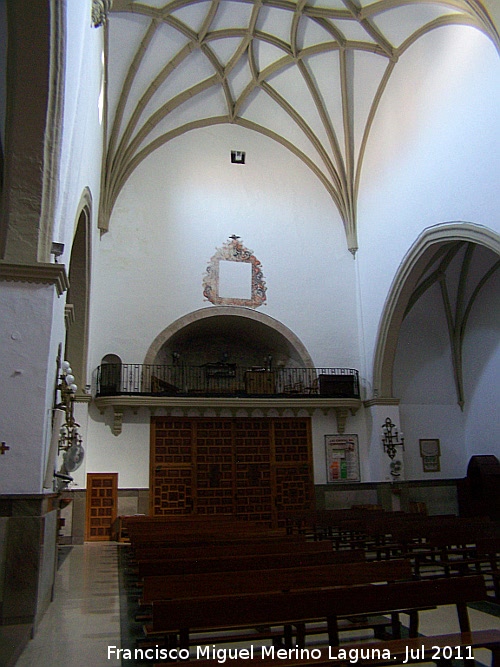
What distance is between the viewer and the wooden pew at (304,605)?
11.6ft

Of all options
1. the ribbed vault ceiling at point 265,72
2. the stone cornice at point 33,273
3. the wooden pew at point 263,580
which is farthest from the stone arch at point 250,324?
the wooden pew at point 263,580

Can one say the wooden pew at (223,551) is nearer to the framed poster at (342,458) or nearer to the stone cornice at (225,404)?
the stone cornice at (225,404)

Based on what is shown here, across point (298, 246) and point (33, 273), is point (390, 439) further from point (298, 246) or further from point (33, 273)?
point (33, 273)

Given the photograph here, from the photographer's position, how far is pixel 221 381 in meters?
21.5

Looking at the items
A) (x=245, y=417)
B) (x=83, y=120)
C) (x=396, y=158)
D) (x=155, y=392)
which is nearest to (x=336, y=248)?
(x=396, y=158)

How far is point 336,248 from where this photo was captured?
2128 centimetres

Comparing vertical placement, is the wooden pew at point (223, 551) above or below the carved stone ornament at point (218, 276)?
below

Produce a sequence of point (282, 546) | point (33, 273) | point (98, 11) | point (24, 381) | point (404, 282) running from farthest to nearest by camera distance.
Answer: point (404, 282), point (98, 11), point (33, 273), point (24, 381), point (282, 546)

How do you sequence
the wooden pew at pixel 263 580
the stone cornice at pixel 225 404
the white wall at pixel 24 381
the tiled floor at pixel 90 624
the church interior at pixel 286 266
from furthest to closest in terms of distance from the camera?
1. the stone cornice at pixel 225 404
2. the church interior at pixel 286 266
3. the white wall at pixel 24 381
4. the tiled floor at pixel 90 624
5. the wooden pew at pixel 263 580

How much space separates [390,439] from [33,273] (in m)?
14.2

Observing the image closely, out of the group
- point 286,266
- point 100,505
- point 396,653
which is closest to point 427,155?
point 286,266

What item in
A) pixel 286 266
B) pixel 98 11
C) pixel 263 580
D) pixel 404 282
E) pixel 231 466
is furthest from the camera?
pixel 286 266

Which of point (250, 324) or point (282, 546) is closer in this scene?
point (282, 546)

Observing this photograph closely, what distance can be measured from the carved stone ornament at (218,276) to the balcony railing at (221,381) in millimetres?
2405
